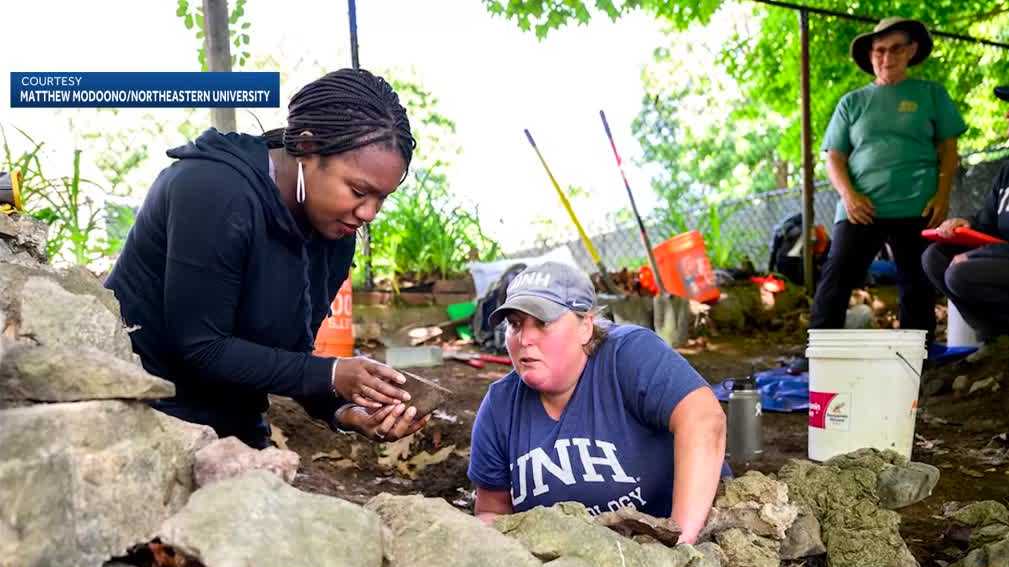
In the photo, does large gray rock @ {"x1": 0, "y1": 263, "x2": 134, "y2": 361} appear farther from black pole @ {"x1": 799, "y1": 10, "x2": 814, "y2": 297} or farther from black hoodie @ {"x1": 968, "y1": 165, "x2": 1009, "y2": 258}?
black pole @ {"x1": 799, "y1": 10, "x2": 814, "y2": 297}

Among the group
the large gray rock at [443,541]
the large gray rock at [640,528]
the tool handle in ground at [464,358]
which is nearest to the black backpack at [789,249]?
the tool handle in ground at [464,358]

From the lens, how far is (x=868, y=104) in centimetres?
529

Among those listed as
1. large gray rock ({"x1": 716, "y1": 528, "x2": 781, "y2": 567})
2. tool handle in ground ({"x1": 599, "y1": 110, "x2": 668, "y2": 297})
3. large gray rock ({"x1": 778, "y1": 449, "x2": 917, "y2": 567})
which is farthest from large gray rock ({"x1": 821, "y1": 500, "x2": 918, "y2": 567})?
tool handle in ground ({"x1": 599, "y1": 110, "x2": 668, "y2": 297})

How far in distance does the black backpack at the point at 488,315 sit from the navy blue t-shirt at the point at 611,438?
3.78m

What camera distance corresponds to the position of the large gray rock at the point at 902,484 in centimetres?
257

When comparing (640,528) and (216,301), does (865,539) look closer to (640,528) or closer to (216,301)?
(640,528)

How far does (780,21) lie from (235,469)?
9035mm

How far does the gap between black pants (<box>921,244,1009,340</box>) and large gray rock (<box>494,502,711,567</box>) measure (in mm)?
3793

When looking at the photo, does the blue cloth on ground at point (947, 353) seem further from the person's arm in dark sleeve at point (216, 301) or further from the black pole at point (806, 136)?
the person's arm in dark sleeve at point (216, 301)

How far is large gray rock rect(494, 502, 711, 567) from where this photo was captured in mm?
1563

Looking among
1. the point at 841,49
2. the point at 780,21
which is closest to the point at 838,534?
the point at 841,49

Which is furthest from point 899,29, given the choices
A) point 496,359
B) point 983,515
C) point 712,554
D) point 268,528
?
point 268,528

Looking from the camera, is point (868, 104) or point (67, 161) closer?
point (67, 161)

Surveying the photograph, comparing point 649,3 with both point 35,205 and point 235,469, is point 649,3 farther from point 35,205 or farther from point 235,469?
point 235,469
